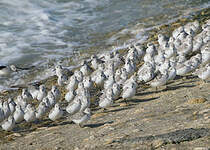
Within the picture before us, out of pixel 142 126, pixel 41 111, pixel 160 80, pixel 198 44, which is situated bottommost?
pixel 41 111

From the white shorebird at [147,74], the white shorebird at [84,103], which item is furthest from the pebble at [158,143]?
the white shorebird at [147,74]

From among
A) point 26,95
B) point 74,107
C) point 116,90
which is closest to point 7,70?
point 26,95

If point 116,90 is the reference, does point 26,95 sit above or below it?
below

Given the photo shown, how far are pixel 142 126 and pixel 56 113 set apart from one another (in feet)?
9.51

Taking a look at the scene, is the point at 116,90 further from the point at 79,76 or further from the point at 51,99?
the point at 79,76

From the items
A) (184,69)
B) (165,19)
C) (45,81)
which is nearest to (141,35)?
(165,19)

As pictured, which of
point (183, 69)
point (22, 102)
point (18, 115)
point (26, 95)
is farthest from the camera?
point (26, 95)

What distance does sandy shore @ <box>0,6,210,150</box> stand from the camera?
642 cm

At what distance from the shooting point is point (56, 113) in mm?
9953

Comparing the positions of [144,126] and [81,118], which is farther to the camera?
[81,118]

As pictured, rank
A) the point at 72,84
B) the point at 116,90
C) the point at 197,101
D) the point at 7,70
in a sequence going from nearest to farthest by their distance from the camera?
the point at 197,101 < the point at 116,90 < the point at 72,84 < the point at 7,70

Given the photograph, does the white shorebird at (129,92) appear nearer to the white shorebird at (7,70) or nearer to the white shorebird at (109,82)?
the white shorebird at (109,82)

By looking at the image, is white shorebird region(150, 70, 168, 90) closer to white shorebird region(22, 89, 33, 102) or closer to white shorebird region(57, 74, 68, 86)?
white shorebird region(57, 74, 68, 86)

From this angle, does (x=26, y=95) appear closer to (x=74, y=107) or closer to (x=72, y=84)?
(x=72, y=84)
